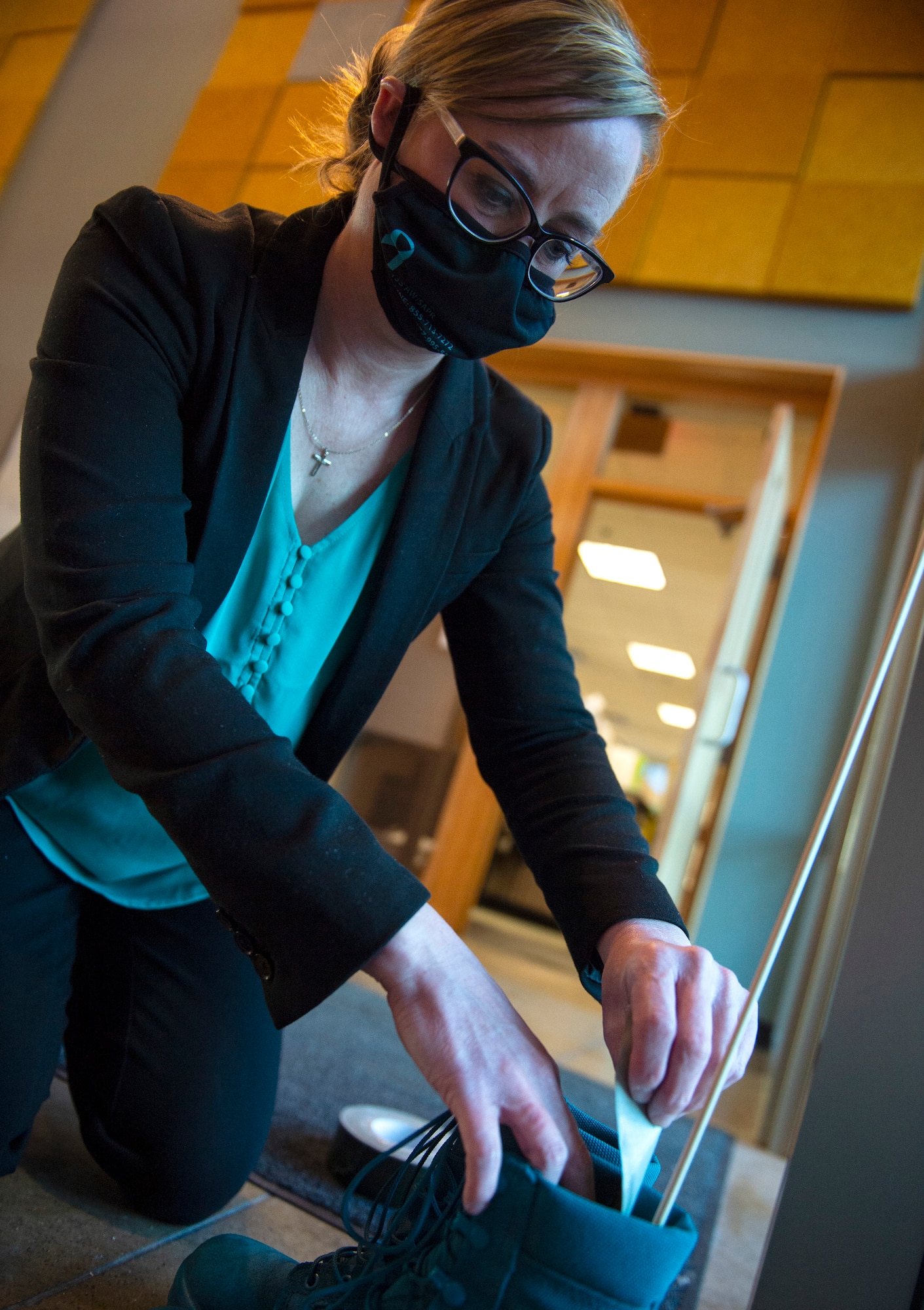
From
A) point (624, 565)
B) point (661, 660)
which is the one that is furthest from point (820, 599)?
point (661, 660)

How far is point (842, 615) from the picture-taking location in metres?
2.62

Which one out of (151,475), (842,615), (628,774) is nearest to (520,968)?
(842,615)

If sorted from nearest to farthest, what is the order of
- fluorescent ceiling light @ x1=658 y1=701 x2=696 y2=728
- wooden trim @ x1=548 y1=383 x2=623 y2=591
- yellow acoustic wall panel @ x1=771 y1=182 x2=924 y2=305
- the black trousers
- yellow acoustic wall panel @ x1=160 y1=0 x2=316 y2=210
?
the black trousers < yellow acoustic wall panel @ x1=771 y1=182 x2=924 y2=305 < yellow acoustic wall panel @ x1=160 y1=0 x2=316 y2=210 < wooden trim @ x1=548 y1=383 x2=623 y2=591 < fluorescent ceiling light @ x1=658 y1=701 x2=696 y2=728

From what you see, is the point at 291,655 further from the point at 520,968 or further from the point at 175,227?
the point at 520,968

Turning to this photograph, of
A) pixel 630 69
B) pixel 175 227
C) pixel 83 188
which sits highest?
pixel 83 188

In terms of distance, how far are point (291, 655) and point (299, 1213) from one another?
0.59 m

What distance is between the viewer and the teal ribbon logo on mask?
741 millimetres

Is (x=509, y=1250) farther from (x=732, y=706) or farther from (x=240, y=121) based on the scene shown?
(x=240, y=121)

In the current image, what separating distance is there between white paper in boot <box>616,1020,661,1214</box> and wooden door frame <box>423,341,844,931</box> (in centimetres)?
221

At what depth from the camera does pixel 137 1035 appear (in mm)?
920

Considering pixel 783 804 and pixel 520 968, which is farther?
pixel 520 968

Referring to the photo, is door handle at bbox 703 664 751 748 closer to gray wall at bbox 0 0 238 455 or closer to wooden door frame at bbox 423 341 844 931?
wooden door frame at bbox 423 341 844 931

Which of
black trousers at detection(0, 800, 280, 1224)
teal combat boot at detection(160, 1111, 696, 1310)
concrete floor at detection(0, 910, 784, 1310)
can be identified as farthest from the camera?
black trousers at detection(0, 800, 280, 1224)

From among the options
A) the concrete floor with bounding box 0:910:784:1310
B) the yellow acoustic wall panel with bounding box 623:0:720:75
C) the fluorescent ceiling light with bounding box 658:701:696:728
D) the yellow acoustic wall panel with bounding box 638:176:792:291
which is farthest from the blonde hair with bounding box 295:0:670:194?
the fluorescent ceiling light with bounding box 658:701:696:728
